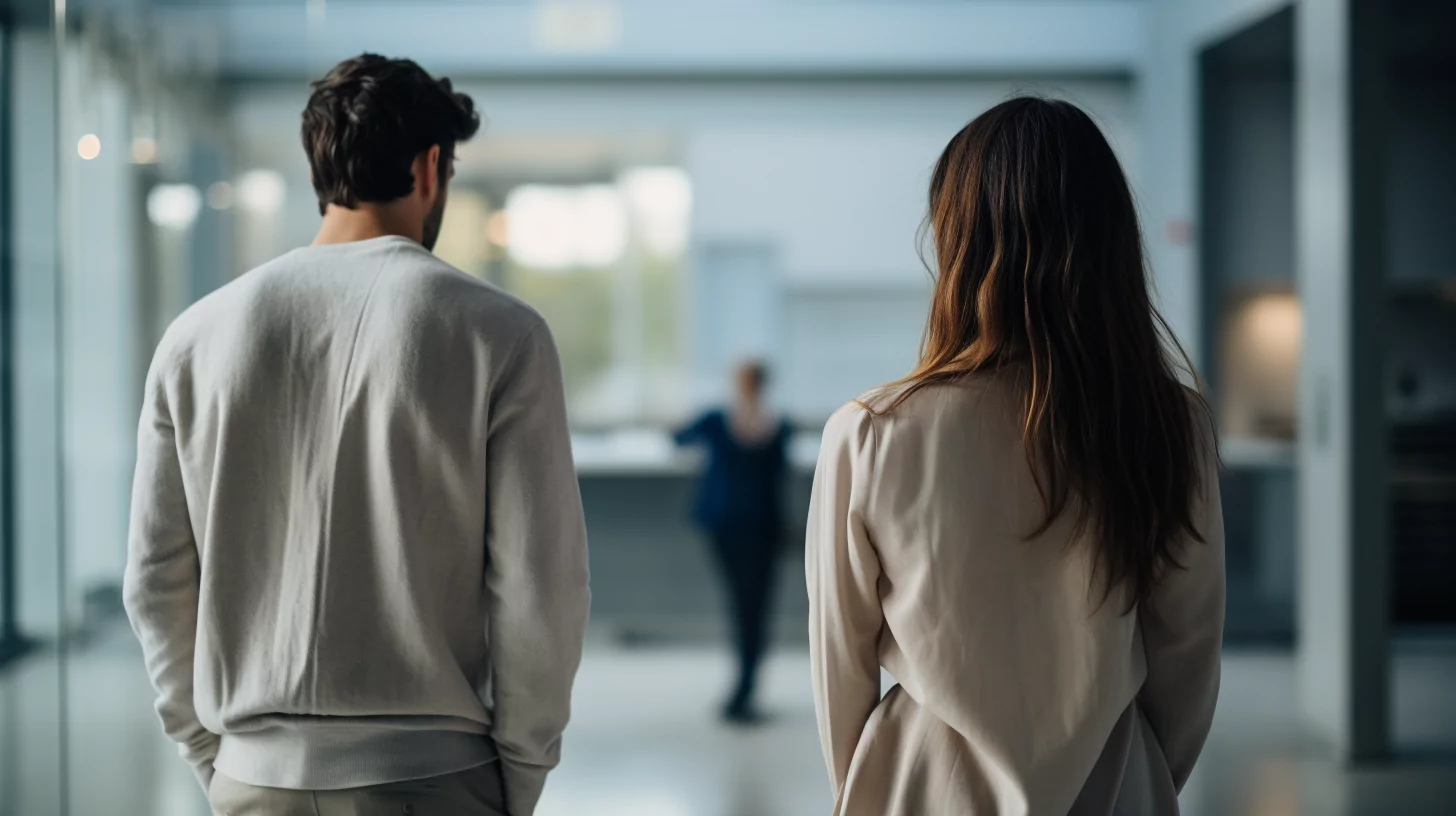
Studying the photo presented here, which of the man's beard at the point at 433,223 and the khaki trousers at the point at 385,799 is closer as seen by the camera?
the khaki trousers at the point at 385,799

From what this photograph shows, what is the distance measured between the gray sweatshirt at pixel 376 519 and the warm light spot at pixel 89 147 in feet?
5.40

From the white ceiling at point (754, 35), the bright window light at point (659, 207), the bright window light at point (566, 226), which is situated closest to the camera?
the white ceiling at point (754, 35)

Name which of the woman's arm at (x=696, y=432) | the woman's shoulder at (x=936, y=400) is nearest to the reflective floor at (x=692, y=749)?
the woman's arm at (x=696, y=432)

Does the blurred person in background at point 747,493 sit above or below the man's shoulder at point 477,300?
below

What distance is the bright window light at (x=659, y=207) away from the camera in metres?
9.02

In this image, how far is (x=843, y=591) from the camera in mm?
1273

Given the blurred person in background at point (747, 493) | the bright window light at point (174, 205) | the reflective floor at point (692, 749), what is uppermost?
the bright window light at point (174, 205)

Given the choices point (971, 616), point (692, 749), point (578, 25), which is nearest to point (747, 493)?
point (692, 749)

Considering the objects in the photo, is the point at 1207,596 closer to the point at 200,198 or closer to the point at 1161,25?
the point at 200,198

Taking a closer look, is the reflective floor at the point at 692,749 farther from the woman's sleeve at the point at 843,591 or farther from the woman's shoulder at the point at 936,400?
the woman's shoulder at the point at 936,400

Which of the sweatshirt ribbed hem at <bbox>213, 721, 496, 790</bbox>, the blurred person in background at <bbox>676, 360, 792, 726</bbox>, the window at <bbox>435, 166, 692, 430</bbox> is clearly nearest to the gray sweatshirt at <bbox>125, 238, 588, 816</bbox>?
the sweatshirt ribbed hem at <bbox>213, 721, 496, 790</bbox>

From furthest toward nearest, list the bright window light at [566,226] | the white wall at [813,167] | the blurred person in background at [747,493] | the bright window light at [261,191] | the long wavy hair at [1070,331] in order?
the bright window light at [566,226]
the white wall at [813,167]
the blurred person in background at [747,493]
the bright window light at [261,191]
the long wavy hair at [1070,331]

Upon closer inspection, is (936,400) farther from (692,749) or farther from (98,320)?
(692,749)

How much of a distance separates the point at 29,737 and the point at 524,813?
173 centimetres
